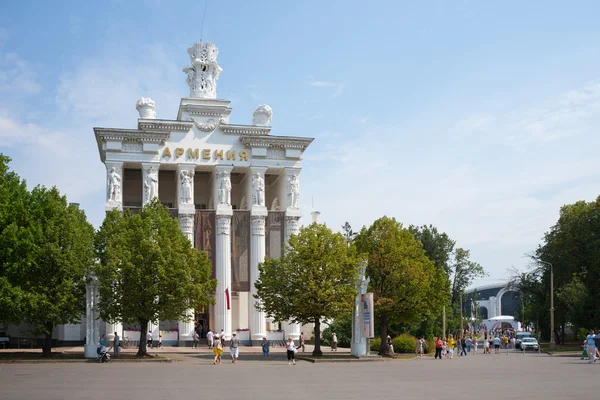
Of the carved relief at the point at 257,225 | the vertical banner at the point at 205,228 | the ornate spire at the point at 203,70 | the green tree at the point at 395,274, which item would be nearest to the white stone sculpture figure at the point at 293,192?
the carved relief at the point at 257,225

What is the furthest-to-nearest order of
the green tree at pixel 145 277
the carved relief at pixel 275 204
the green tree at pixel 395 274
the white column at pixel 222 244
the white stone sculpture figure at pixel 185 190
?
1. the carved relief at pixel 275 204
2. the white stone sculpture figure at pixel 185 190
3. the white column at pixel 222 244
4. the green tree at pixel 395 274
5. the green tree at pixel 145 277

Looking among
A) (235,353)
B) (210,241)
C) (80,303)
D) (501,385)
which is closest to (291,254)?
(235,353)

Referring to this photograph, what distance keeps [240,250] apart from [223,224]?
10.0ft

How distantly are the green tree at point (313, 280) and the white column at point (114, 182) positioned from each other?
21244mm

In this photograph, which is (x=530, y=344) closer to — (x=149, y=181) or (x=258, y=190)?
(x=258, y=190)

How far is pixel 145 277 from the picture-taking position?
4622cm

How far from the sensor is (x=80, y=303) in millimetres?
48750

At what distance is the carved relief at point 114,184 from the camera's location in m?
66.0

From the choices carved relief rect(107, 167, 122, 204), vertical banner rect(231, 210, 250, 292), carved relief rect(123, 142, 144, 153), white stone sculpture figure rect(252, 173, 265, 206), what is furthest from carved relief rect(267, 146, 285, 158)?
carved relief rect(107, 167, 122, 204)

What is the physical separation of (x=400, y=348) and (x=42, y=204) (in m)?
30.0

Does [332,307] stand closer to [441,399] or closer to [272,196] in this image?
[441,399]

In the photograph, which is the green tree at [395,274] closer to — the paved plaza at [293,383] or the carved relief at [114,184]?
the paved plaza at [293,383]

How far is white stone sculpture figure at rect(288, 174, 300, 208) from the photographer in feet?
229

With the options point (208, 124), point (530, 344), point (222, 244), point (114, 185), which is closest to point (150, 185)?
point (114, 185)
